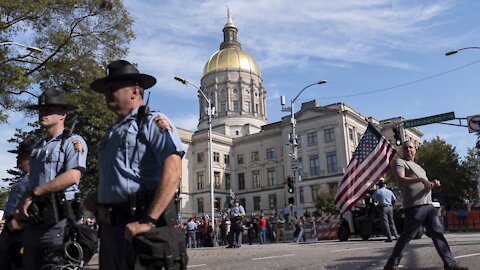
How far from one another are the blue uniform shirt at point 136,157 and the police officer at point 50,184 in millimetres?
1113

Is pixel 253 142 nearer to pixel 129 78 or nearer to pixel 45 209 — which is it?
pixel 45 209

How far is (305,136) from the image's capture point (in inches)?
2795

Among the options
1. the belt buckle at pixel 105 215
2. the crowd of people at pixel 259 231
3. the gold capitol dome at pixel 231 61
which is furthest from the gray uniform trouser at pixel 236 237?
the gold capitol dome at pixel 231 61

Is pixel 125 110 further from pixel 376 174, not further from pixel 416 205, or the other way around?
pixel 376 174

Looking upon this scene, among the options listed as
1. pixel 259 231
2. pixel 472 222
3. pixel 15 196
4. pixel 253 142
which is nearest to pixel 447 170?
pixel 472 222

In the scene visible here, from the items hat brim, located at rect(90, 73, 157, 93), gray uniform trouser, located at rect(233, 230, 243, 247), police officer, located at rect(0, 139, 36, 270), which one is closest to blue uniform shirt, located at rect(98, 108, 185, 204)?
hat brim, located at rect(90, 73, 157, 93)

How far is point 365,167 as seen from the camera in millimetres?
10383

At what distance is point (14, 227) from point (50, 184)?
96cm

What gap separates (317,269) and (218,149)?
7329cm

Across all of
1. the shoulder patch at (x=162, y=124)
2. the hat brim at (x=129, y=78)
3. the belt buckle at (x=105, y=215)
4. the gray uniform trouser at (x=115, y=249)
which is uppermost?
the hat brim at (x=129, y=78)

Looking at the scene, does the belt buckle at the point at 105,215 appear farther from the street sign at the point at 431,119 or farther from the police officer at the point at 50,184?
the street sign at the point at 431,119

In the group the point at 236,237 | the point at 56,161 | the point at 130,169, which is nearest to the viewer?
the point at 130,169

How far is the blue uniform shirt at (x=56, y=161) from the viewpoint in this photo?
4.49m

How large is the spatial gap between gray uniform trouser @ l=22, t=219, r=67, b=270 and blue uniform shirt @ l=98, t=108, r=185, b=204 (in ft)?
3.76
